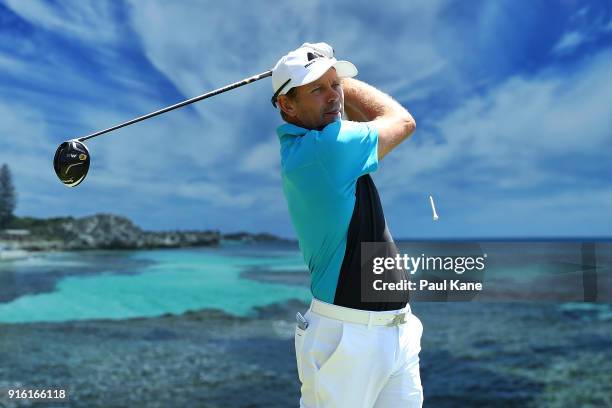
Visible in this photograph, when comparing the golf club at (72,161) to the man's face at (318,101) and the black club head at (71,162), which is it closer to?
the black club head at (71,162)

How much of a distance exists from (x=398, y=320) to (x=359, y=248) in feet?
0.81

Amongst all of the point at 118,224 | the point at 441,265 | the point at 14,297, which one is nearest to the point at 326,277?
the point at 441,265

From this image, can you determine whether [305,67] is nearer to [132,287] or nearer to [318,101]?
[318,101]

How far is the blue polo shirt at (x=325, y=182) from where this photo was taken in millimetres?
1645

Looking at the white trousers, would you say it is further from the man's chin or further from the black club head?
the black club head

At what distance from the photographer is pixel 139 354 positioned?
10.0 m

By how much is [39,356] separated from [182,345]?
7.58 feet

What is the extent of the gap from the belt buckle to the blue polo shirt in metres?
0.19

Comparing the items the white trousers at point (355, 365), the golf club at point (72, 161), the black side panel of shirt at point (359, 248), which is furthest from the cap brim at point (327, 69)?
the golf club at point (72, 161)

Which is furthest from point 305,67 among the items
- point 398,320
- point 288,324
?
point 288,324

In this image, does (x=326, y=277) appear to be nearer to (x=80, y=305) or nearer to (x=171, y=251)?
(x=80, y=305)

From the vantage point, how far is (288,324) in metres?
12.6

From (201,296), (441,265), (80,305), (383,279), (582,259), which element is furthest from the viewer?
(201,296)

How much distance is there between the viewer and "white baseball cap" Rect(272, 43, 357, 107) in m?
1.69
